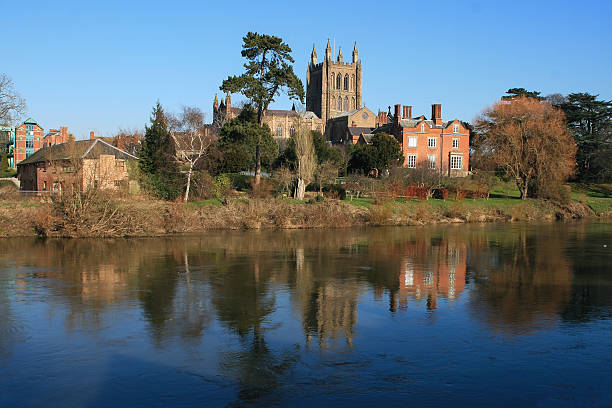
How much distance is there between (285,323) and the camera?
557 inches

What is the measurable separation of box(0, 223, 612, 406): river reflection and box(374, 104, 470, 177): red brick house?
42.9 meters

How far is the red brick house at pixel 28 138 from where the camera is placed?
3903 inches

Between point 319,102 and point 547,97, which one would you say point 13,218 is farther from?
point 319,102

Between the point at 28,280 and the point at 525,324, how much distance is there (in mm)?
15698

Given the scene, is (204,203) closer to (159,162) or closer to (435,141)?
(159,162)

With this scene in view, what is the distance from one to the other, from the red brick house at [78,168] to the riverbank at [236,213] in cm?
130

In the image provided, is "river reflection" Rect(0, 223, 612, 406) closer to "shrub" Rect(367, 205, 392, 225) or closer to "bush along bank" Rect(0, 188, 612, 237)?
"bush along bank" Rect(0, 188, 612, 237)

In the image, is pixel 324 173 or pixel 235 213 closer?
pixel 235 213

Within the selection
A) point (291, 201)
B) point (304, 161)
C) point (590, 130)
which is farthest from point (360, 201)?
point (590, 130)

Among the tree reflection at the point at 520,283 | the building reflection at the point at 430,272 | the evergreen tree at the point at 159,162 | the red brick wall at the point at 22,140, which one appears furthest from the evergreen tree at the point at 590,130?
the red brick wall at the point at 22,140

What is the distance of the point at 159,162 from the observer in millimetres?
40375

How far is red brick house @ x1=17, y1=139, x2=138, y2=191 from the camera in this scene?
3092 cm

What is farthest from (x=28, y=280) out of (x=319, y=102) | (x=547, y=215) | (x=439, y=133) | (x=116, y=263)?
(x=319, y=102)

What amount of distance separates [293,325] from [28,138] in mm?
100665
